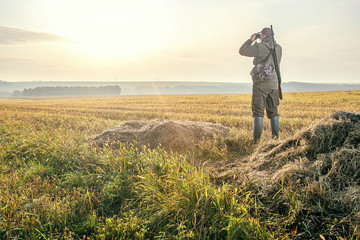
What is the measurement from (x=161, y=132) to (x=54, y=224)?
3286 millimetres

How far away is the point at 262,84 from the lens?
5.26 metres

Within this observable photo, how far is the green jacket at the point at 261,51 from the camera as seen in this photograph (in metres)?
5.12

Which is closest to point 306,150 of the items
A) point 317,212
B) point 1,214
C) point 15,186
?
point 317,212

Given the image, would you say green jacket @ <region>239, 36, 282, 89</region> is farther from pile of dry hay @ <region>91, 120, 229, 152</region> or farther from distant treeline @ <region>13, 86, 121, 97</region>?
distant treeline @ <region>13, 86, 121, 97</region>

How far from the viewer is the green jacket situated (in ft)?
16.8

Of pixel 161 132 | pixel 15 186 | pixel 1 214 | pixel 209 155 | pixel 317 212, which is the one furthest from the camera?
pixel 161 132

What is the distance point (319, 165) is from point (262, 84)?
2690 mm

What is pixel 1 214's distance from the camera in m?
2.83

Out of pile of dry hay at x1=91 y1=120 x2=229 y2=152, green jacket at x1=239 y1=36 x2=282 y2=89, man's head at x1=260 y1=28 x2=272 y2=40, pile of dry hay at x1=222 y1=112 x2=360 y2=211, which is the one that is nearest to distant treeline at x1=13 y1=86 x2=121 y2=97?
pile of dry hay at x1=91 y1=120 x2=229 y2=152

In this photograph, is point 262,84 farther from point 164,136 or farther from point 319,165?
point 319,165

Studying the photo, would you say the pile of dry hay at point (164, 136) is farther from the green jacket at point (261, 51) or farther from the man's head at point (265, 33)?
the man's head at point (265, 33)

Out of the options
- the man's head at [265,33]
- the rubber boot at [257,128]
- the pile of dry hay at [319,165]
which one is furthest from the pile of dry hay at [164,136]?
the man's head at [265,33]

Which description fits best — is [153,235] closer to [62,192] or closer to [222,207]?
[222,207]

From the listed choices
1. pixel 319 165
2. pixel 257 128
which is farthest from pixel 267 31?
pixel 319 165
